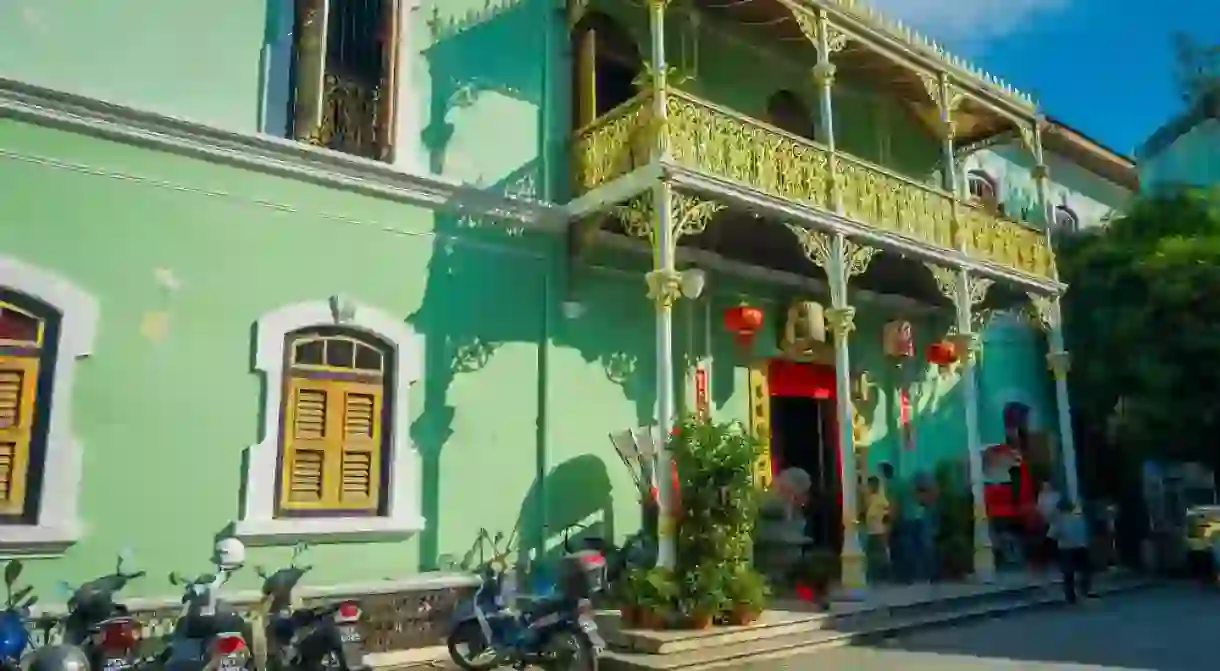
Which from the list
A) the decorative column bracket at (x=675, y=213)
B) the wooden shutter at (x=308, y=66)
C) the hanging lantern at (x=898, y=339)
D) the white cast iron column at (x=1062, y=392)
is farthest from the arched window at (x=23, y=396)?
the white cast iron column at (x=1062, y=392)

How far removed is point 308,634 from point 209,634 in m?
0.71

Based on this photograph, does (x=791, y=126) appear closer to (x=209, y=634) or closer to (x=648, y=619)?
(x=648, y=619)

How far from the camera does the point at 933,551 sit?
38.2ft

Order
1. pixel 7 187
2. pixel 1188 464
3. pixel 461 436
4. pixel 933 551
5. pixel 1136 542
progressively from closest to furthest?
pixel 7 187 → pixel 461 436 → pixel 933 551 → pixel 1136 542 → pixel 1188 464

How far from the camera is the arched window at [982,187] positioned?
15.9 meters

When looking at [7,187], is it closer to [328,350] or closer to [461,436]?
[328,350]

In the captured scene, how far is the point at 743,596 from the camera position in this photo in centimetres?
804

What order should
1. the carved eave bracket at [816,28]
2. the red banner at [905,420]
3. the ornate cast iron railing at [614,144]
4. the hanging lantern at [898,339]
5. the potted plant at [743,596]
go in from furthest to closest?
the red banner at [905,420] < the hanging lantern at [898,339] < the carved eave bracket at [816,28] < the ornate cast iron railing at [614,144] < the potted plant at [743,596]

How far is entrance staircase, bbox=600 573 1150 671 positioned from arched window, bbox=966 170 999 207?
7.25 m

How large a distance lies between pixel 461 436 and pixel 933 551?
21.7ft

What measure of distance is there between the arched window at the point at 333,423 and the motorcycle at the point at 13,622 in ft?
6.62

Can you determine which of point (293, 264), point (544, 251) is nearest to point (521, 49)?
point (544, 251)

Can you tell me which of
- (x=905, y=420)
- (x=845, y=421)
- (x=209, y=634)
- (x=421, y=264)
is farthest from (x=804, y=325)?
(x=209, y=634)

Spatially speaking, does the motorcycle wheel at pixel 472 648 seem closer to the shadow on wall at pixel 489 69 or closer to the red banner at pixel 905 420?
the shadow on wall at pixel 489 69
